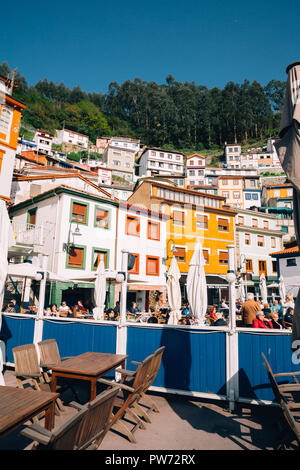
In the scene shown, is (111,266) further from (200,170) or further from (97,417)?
(200,170)

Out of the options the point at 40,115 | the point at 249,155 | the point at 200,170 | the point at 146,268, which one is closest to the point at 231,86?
the point at 249,155

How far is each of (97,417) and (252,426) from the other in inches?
115

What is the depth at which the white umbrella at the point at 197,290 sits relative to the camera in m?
7.21

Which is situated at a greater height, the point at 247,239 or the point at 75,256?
the point at 247,239

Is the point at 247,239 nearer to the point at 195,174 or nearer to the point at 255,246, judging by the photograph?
the point at 255,246

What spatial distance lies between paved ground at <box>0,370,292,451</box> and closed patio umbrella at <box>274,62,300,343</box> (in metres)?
1.90

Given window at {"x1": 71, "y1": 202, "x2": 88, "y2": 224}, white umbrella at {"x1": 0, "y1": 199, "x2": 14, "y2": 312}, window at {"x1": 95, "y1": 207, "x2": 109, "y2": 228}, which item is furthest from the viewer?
window at {"x1": 95, "y1": 207, "x2": 109, "y2": 228}

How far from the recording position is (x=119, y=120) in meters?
94.8

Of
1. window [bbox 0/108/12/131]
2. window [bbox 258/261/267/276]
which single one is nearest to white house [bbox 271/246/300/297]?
window [bbox 258/261/267/276]

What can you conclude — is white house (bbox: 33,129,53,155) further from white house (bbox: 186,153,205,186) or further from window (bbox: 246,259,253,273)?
window (bbox: 246,259,253,273)

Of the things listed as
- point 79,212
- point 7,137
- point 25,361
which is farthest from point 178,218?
point 25,361

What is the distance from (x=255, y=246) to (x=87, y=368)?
36654mm

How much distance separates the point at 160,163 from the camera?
224 ft

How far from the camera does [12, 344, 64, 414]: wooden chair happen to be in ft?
15.6
